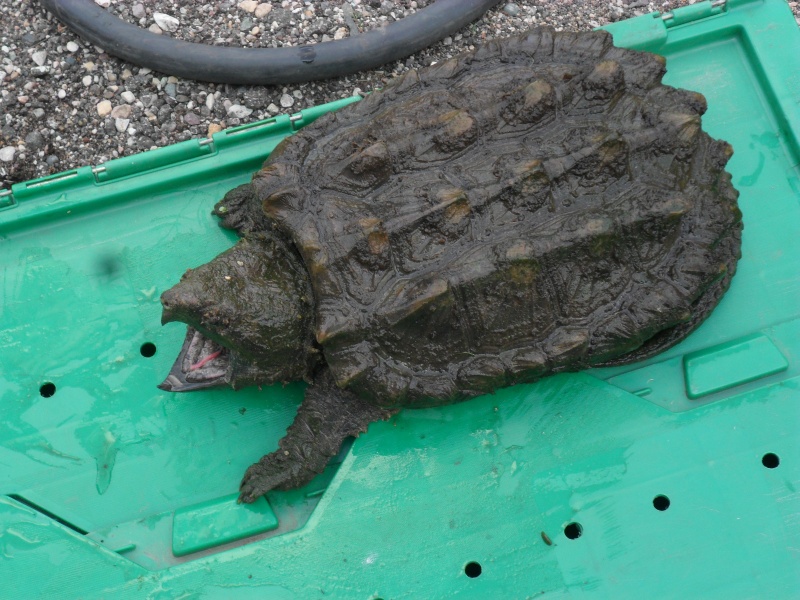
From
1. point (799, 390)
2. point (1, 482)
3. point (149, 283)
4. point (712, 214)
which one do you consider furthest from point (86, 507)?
point (799, 390)

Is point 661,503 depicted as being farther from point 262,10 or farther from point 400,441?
point 262,10

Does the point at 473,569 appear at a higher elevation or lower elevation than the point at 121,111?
lower

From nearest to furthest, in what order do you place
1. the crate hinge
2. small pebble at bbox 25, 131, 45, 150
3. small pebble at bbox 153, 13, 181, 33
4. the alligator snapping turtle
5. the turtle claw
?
the alligator snapping turtle, the turtle claw, the crate hinge, small pebble at bbox 25, 131, 45, 150, small pebble at bbox 153, 13, 181, 33

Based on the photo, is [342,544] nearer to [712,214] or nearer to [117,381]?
[117,381]

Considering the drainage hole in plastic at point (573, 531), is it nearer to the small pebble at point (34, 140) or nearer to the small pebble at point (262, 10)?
the small pebble at point (262, 10)

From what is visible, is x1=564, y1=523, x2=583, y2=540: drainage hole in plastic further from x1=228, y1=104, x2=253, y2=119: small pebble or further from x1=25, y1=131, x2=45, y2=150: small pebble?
x1=25, y1=131, x2=45, y2=150: small pebble

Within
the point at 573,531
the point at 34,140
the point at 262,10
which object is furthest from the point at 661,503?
the point at 34,140

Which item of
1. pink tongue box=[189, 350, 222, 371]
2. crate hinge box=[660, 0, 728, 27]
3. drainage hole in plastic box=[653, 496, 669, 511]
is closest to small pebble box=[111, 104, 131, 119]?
pink tongue box=[189, 350, 222, 371]
